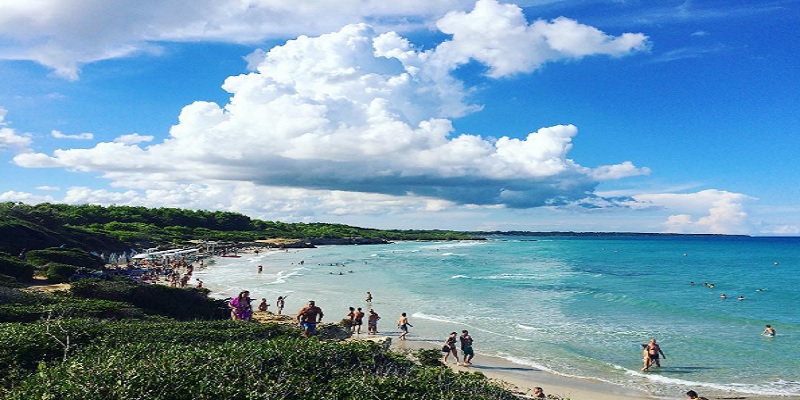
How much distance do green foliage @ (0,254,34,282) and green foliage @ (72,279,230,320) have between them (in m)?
8.04

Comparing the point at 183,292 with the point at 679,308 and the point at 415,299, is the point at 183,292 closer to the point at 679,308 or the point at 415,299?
the point at 415,299

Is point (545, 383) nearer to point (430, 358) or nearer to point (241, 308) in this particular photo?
point (430, 358)

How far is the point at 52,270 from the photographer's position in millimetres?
27188

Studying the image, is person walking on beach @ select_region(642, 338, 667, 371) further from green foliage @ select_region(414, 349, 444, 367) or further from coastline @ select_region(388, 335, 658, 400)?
green foliage @ select_region(414, 349, 444, 367)

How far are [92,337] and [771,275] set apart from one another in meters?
69.1

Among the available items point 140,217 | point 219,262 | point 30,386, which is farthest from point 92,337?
point 140,217

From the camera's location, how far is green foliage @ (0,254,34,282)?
2540 centimetres

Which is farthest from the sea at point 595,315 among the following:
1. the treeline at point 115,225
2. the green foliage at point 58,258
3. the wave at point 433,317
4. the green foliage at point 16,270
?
the treeline at point 115,225

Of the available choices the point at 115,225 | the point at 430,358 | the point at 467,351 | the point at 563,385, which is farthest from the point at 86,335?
the point at 115,225

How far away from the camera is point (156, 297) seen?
815 inches

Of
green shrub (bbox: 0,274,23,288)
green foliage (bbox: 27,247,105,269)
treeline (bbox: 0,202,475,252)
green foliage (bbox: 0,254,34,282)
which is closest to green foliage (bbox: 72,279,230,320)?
green shrub (bbox: 0,274,23,288)

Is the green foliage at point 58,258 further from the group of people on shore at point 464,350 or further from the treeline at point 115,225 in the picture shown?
the group of people on shore at point 464,350

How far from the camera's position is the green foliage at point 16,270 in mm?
25405

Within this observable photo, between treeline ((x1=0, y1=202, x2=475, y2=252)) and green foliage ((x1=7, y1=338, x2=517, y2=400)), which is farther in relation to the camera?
treeline ((x1=0, y1=202, x2=475, y2=252))
